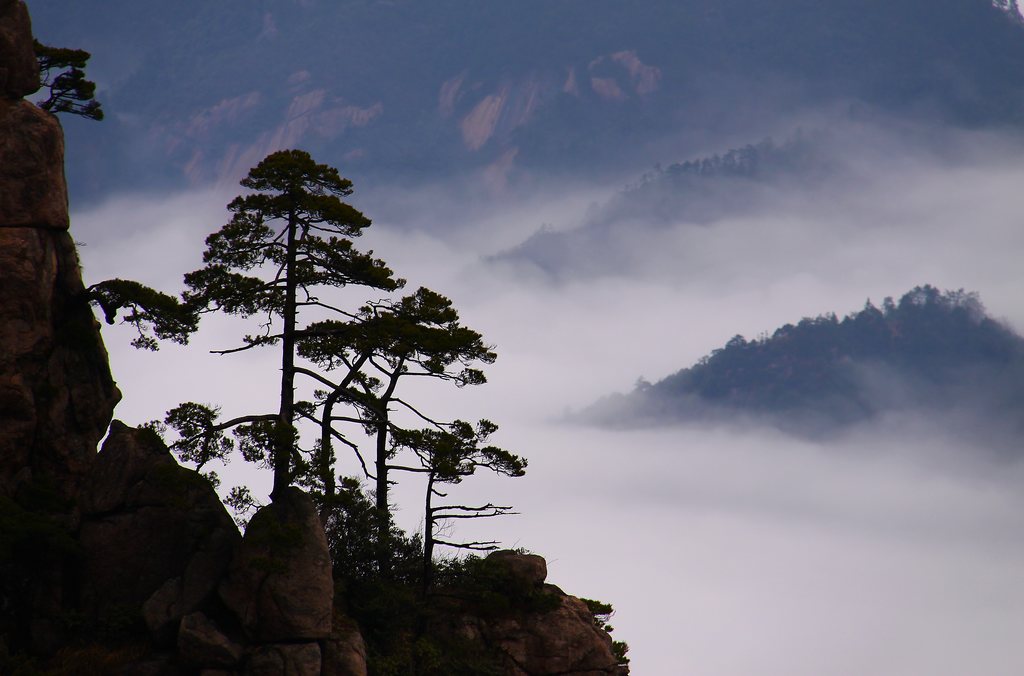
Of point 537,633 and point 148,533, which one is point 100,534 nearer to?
point 148,533

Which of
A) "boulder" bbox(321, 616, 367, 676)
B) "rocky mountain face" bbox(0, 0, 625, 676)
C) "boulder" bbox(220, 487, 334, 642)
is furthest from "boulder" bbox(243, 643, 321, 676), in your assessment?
"boulder" bbox(321, 616, 367, 676)

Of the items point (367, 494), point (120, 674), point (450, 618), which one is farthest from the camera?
point (367, 494)

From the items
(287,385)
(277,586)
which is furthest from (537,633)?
(287,385)

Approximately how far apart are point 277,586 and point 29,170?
56.1 feet

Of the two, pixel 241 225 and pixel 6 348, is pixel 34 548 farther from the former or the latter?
pixel 241 225

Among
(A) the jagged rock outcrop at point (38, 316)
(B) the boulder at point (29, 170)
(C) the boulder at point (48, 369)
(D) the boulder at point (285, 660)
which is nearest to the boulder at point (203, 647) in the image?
(D) the boulder at point (285, 660)

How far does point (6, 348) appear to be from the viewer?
3850 cm

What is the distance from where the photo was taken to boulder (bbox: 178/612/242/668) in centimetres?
3447

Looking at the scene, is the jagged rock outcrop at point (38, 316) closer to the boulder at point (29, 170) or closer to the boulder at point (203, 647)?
the boulder at point (29, 170)

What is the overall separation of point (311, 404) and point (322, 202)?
7.08m

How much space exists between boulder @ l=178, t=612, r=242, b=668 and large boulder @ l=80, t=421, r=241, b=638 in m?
1.13

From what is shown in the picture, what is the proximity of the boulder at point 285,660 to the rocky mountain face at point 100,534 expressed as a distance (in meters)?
0.04

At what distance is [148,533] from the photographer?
3797 centimetres

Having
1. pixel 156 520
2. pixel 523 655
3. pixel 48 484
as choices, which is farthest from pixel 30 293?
pixel 523 655
